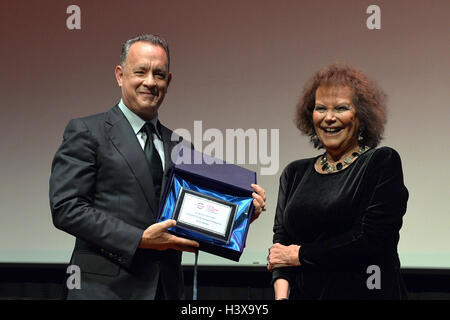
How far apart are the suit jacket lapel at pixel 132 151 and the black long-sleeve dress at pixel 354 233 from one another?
531mm

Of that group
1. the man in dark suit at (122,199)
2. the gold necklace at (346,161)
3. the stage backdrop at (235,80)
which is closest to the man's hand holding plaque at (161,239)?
the man in dark suit at (122,199)

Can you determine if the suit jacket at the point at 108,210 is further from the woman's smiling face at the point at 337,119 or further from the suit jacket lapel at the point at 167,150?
the woman's smiling face at the point at 337,119

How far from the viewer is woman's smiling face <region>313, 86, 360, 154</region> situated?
1.89 metres

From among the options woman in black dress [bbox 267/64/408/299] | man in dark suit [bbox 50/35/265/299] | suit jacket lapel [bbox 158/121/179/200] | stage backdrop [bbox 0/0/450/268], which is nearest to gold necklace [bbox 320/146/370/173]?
woman in black dress [bbox 267/64/408/299]

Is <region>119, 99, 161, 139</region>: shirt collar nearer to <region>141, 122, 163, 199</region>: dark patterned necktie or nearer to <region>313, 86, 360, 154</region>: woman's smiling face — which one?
<region>141, 122, 163, 199</region>: dark patterned necktie

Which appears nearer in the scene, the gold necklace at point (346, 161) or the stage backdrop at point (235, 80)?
the gold necklace at point (346, 161)

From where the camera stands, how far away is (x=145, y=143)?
6.13 ft

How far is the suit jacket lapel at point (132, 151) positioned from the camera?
1.76m

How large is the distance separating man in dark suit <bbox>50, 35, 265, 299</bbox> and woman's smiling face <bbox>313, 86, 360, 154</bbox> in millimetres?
322

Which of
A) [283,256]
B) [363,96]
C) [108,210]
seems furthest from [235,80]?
[108,210]

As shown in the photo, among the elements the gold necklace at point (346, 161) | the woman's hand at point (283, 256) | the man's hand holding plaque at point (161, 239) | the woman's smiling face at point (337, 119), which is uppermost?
the woman's smiling face at point (337, 119)

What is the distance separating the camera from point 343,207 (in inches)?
71.8

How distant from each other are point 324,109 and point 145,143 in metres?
0.63

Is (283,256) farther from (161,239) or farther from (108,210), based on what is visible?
(108,210)
